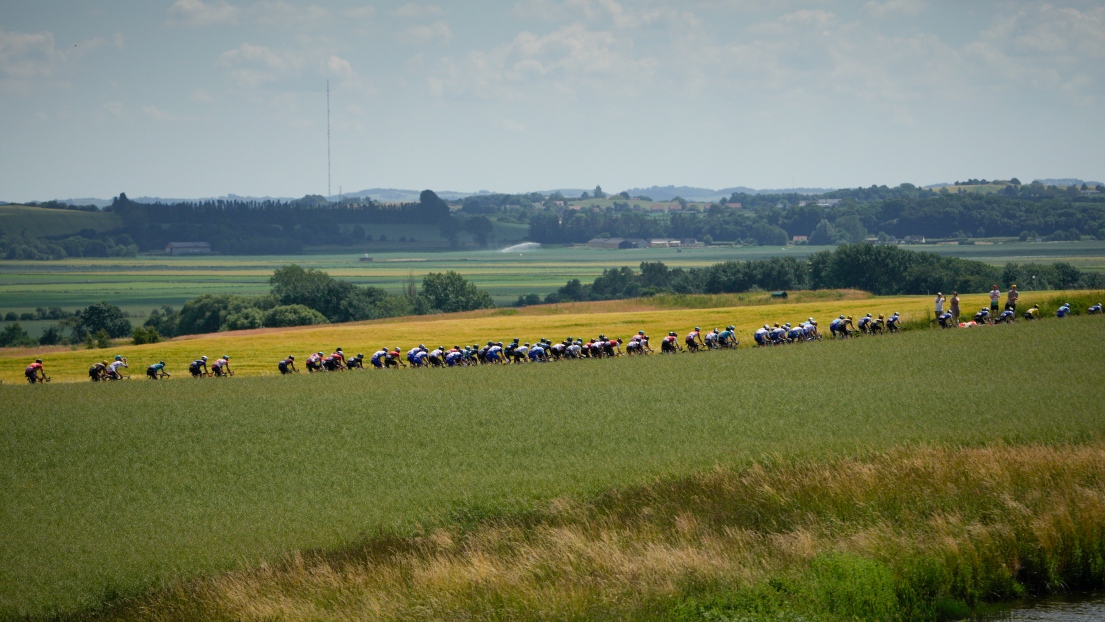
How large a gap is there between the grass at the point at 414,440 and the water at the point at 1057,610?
1532 millimetres

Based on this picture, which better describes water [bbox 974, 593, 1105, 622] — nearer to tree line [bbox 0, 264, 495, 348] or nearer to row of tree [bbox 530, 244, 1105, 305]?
tree line [bbox 0, 264, 495, 348]

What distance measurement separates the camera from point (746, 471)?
25.2 metres

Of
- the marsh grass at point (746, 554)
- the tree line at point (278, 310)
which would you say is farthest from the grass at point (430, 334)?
the tree line at point (278, 310)

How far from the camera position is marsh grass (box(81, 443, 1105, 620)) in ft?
66.3

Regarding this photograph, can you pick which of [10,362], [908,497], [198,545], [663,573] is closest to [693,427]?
[908,497]

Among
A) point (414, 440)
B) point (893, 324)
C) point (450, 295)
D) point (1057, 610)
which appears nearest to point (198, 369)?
point (414, 440)

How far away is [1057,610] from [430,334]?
1783 inches

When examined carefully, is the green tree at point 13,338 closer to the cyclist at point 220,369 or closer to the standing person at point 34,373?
the standing person at point 34,373

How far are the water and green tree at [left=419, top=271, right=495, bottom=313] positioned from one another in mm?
110066

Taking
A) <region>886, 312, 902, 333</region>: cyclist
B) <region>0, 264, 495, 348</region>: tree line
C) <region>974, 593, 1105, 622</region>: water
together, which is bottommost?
<region>0, 264, 495, 348</region>: tree line

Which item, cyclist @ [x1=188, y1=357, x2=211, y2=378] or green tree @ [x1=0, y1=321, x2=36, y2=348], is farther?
green tree @ [x1=0, y1=321, x2=36, y2=348]

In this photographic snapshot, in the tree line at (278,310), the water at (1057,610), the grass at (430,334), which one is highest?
the grass at (430,334)

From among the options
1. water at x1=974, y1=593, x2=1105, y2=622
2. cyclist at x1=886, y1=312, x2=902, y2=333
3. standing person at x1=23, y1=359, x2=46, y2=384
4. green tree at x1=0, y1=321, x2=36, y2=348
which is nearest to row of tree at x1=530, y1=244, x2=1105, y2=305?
cyclist at x1=886, y1=312, x2=902, y2=333

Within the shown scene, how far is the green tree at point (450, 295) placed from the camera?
13100cm
